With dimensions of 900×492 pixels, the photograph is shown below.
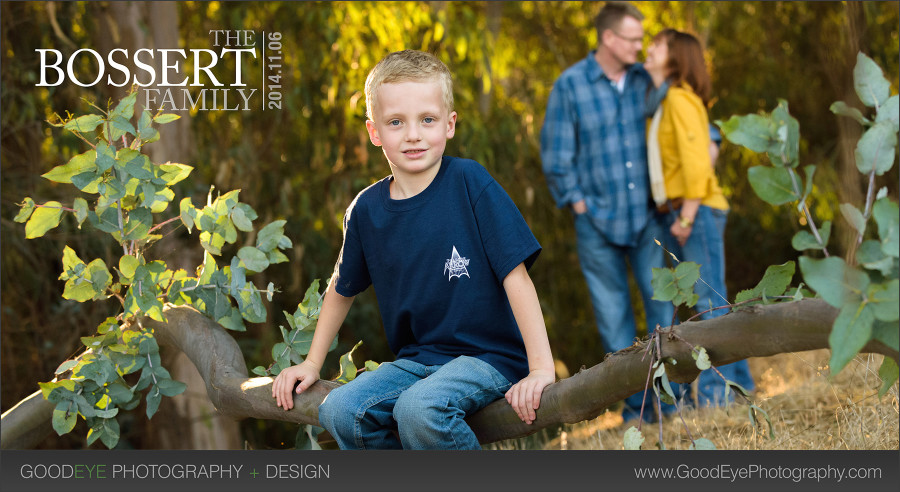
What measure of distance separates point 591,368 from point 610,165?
1.50 meters

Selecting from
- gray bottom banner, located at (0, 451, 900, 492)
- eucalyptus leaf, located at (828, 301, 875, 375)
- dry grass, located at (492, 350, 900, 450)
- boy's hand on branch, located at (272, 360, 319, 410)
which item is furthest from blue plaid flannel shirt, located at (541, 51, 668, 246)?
eucalyptus leaf, located at (828, 301, 875, 375)

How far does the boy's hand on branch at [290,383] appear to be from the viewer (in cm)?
143

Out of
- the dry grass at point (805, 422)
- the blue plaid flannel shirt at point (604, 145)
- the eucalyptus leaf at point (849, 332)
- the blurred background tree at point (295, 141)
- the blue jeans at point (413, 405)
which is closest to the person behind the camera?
the eucalyptus leaf at point (849, 332)

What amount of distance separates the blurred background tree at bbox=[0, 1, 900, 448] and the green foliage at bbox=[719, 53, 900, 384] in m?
1.97

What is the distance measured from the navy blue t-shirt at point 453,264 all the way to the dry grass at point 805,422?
0.41m

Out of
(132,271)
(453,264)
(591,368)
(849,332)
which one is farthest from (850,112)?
(132,271)

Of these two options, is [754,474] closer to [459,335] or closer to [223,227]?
[459,335]

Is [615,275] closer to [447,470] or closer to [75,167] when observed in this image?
[447,470]

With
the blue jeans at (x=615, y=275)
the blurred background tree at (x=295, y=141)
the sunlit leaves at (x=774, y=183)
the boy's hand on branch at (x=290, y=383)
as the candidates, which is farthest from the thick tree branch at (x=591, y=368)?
the blue jeans at (x=615, y=275)

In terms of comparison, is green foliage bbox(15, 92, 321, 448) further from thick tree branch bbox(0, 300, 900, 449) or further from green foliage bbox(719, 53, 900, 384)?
green foliage bbox(719, 53, 900, 384)

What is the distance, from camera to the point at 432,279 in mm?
1420

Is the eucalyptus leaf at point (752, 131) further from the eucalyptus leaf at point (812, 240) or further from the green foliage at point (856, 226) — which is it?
the eucalyptus leaf at point (812, 240)

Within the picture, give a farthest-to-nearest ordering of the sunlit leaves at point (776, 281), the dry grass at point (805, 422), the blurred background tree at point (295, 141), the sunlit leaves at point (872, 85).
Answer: the blurred background tree at point (295, 141) < the dry grass at point (805, 422) < the sunlit leaves at point (776, 281) < the sunlit leaves at point (872, 85)

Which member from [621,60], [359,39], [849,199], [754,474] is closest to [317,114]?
[359,39]
